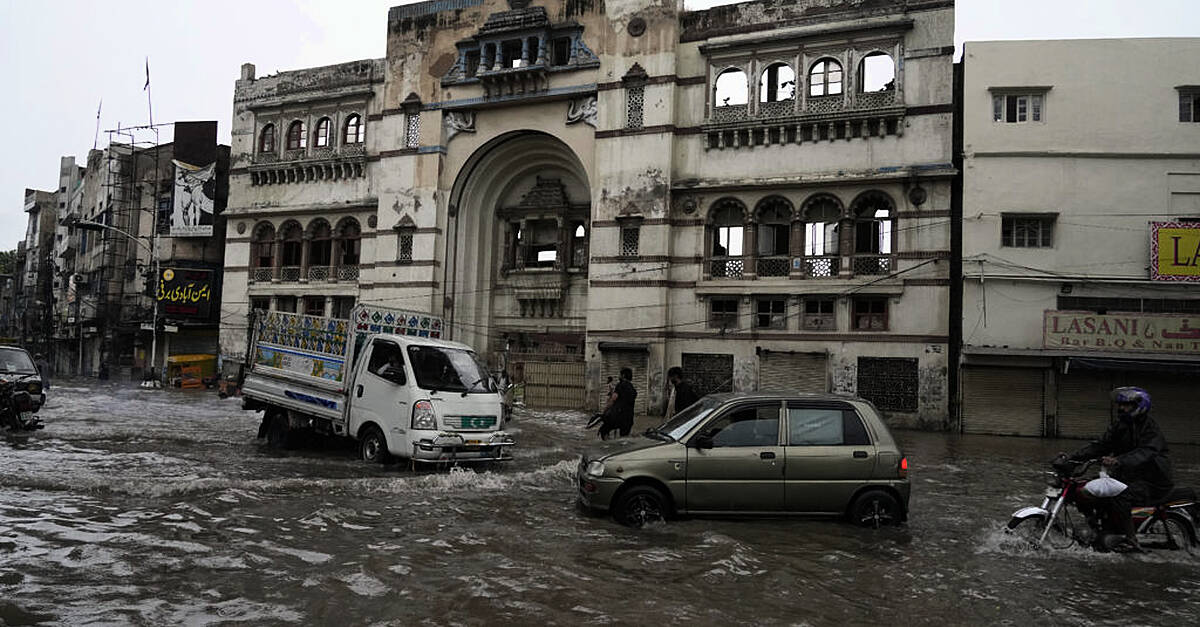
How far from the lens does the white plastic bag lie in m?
7.30

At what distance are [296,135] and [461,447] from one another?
26422 millimetres

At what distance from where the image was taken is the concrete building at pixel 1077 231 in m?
20.0

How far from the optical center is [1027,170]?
21141 mm

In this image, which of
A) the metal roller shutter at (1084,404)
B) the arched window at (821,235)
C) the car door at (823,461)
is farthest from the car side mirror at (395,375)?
the metal roller shutter at (1084,404)

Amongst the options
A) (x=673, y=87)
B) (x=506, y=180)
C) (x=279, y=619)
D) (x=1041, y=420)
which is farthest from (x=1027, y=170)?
(x=279, y=619)

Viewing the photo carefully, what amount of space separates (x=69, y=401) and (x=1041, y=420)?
94.6 feet

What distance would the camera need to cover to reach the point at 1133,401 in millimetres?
7504

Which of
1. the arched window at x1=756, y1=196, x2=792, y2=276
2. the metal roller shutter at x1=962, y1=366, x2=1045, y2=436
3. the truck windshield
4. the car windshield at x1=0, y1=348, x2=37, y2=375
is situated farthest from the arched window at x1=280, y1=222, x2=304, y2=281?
the metal roller shutter at x1=962, y1=366, x2=1045, y2=436

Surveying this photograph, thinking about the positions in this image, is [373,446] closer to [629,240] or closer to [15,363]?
[15,363]

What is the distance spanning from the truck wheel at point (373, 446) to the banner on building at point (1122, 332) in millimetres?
17721

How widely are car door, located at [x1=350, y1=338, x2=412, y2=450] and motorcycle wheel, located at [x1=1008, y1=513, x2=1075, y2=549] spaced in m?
7.93

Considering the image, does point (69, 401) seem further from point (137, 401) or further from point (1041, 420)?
point (1041, 420)

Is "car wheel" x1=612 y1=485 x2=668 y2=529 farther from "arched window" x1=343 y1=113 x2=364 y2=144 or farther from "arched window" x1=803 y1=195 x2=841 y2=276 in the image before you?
"arched window" x1=343 y1=113 x2=364 y2=144

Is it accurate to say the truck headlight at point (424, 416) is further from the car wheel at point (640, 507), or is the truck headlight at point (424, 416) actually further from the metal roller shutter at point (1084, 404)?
the metal roller shutter at point (1084, 404)
